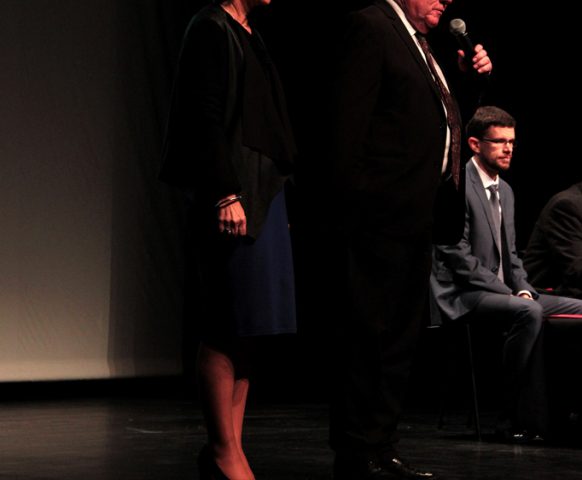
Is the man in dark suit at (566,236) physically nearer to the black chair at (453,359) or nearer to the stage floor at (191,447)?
the black chair at (453,359)

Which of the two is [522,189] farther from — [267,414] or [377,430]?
[377,430]

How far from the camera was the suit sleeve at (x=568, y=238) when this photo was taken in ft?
14.1

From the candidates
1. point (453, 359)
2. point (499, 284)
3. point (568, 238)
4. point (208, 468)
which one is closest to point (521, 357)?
point (499, 284)

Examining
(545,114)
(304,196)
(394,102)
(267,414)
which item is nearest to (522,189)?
(545,114)

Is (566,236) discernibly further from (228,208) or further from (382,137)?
(228,208)

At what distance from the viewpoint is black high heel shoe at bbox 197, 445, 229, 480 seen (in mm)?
2490

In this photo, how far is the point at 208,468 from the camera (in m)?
2.51

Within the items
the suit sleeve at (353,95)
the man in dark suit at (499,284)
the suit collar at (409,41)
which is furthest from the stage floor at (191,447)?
the suit collar at (409,41)

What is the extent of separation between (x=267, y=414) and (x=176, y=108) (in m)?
2.51

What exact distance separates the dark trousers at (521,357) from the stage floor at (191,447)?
0.51 ft

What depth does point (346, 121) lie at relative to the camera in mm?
2711

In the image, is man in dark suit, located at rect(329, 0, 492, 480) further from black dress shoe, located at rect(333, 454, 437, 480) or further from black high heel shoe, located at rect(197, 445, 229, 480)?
black high heel shoe, located at rect(197, 445, 229, 480)

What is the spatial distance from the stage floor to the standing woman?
59 centimetres

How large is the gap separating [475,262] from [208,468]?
5.97ft
